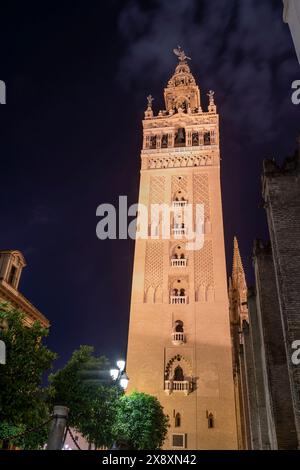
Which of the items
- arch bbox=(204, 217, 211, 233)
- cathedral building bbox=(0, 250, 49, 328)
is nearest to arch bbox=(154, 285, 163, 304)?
arch bbox=(204, 217, 211, 233)

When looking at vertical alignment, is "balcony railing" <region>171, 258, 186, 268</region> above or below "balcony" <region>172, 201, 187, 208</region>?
below

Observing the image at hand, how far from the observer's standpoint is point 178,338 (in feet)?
92.9

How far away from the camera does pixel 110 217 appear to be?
3416cm

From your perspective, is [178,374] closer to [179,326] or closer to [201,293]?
[179,326]

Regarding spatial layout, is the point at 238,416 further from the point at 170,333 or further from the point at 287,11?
the point at 287,11

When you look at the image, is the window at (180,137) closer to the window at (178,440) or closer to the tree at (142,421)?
the tree at (142,421)

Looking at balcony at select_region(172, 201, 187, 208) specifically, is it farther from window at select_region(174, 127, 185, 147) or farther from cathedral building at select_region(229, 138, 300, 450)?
cathedral building at select_region(229, 138, 300, 450)

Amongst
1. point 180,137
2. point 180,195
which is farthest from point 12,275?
point 180,137

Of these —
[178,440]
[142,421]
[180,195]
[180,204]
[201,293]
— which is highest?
[180,195]

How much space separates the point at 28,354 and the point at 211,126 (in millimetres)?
31547

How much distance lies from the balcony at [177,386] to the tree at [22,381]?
44.0ft

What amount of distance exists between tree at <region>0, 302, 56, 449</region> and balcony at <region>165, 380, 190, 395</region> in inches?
528

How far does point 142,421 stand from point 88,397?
7107 mm

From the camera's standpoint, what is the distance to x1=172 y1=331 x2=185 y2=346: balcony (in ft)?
92.4
